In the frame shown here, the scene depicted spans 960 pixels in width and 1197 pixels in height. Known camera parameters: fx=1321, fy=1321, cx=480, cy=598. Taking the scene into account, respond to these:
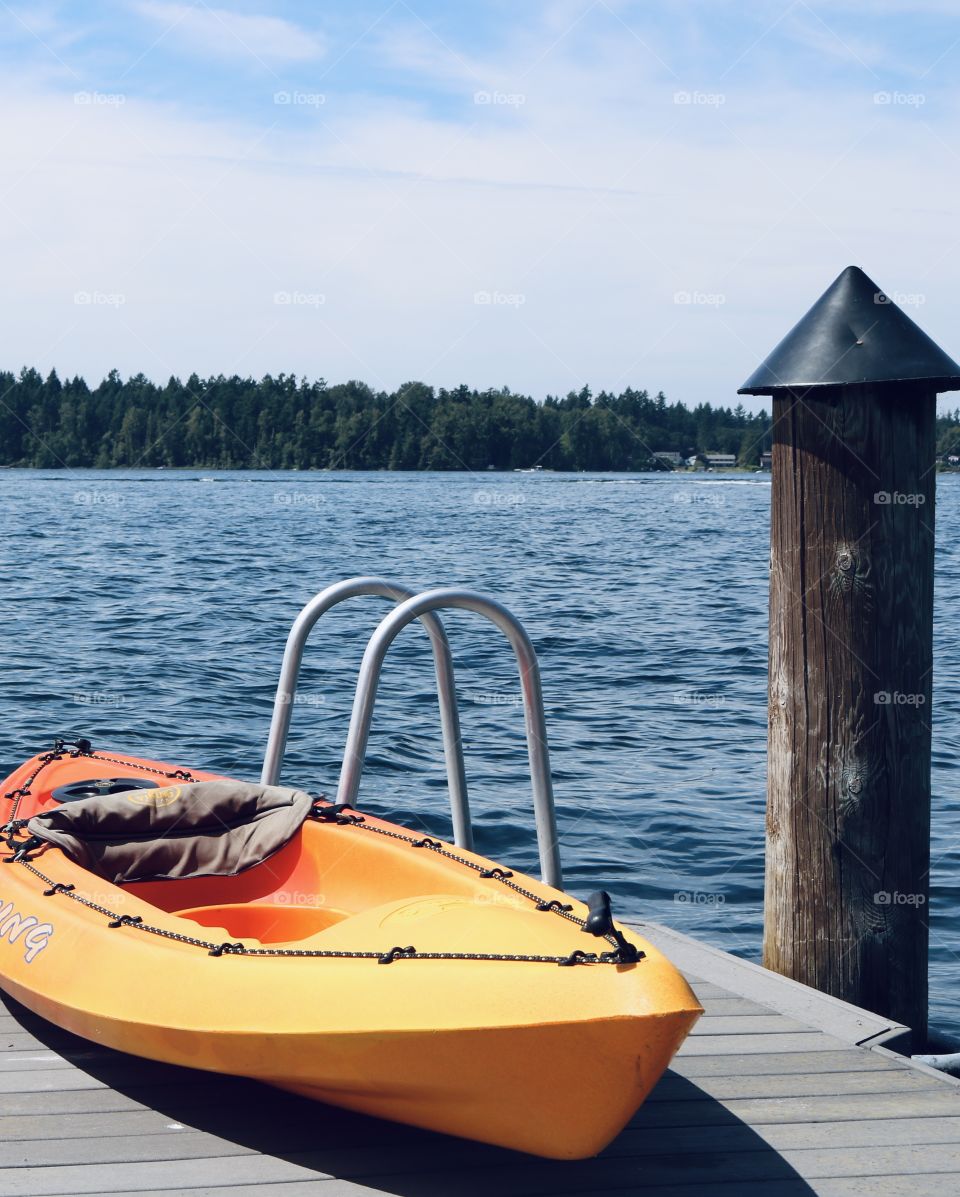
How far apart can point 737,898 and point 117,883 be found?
12.4 feet

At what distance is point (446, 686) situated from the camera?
4293mm

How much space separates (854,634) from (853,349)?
28.9 inches

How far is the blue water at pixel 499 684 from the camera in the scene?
7637 mm

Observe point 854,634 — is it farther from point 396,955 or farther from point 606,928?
point 396,955

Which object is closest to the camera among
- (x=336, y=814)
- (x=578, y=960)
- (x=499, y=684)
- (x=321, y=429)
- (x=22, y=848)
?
(x=578, y=960)

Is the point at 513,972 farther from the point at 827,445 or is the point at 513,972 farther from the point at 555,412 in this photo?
the point at 555,412

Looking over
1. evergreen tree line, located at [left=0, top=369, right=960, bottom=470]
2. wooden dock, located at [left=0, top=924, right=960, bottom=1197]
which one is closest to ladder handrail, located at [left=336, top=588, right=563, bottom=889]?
wooden dock, located at [left=0, top=924, right=960, bottom=1197]

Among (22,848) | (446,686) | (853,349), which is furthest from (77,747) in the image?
(853,349)

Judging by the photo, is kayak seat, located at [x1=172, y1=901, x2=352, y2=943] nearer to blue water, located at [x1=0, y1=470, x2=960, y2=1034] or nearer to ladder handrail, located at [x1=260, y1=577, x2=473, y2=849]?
ladder handrail, located at [x1=260, y1=577, x2=473, y2=849]

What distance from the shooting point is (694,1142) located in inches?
112

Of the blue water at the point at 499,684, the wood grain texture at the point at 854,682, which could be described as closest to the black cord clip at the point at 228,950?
the wood grain texture at the point at 854,682

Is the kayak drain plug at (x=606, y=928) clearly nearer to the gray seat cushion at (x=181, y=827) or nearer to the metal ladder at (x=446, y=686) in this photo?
the metal ladder at (x=446, y=686)

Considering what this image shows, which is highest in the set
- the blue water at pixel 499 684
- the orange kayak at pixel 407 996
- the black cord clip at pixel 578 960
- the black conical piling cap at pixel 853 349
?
the black conical piling cap at pixel 853 349

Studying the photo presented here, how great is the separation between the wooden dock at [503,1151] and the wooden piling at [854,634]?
294mm
